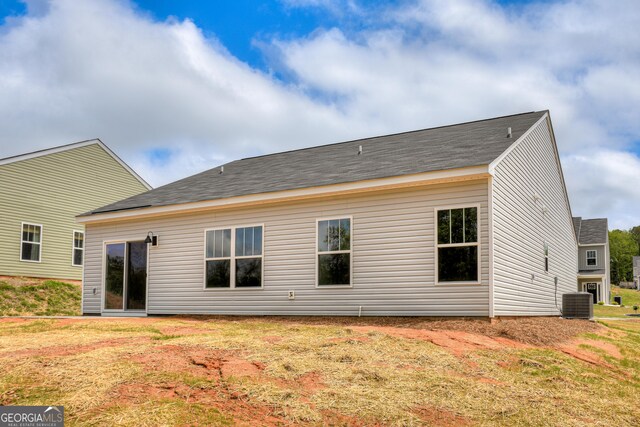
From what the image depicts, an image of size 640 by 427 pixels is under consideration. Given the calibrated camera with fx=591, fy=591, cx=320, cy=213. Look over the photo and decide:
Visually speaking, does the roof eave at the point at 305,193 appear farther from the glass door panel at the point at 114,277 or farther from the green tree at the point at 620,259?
the green tree at the point at 620,259

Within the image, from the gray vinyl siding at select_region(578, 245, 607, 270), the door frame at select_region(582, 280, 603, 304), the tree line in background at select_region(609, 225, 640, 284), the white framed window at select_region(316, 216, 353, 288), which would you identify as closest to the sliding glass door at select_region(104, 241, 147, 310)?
the white framed window at select_region(316, 216, 353, 288)

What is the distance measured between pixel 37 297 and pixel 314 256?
13366mm

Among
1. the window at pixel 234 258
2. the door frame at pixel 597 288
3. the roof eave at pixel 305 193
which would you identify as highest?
the roof eave at pixel 305 193

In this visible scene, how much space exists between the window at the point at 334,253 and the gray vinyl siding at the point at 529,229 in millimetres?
3100

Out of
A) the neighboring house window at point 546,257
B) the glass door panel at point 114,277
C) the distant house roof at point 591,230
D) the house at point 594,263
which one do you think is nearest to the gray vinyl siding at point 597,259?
the house at point 594,263

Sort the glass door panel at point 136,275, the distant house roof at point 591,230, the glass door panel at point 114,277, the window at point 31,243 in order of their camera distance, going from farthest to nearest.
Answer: the distant house roof at point 591,230 < the window at point 31,243 < the glass door panel at point 114,277 < the glass door panel at point 136,275

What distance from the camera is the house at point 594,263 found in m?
41.8

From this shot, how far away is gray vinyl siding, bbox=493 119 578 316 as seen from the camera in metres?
11.8

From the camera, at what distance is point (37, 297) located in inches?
846

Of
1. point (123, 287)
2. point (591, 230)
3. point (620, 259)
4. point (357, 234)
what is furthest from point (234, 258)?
point (620, 259)

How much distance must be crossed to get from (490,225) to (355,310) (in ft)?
11.0

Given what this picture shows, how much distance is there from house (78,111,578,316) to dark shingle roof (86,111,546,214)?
0.08 metres

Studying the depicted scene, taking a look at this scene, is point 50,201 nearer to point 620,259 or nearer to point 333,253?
point 333,253

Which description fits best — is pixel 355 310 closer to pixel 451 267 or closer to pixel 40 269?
pixel 451 267
